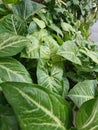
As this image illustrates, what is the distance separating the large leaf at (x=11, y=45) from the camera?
33.7 inches

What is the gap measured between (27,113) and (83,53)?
652 millimetres

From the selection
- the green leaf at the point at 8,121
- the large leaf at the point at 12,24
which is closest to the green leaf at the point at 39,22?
the large leaf at the point at 12,24

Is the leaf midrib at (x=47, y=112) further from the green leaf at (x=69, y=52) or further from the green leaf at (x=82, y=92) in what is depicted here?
the green leaf at (x=69, y=52)

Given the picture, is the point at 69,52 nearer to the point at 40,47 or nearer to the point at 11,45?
the point at 40,47

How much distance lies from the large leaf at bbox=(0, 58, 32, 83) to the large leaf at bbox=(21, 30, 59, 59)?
0.30ft

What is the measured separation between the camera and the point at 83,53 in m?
1.21

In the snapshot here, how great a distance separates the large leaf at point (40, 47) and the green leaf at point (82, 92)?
20 centimetres

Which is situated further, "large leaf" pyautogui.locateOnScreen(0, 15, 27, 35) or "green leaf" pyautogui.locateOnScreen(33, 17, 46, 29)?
"green leaf" pyautogui.locateOnScreen(33, 17, 46, 29)

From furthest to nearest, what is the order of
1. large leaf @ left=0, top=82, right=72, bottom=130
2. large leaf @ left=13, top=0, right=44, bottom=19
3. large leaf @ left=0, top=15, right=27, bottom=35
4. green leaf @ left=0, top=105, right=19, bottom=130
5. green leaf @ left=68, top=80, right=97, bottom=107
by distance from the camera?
large leaf @ left=13, top=0, right=44, bottom=19, large leaf @ left=0, top=15, right=27, bottom=35, green leaf @ left=68, top=80, right=97, bottom=107, green leaf @ left=0, top=105, right=19, bottom=130, large leaf @ left=0, top=82, right=72, bottom=130

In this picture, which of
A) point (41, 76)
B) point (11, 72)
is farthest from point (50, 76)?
point (11, 72)

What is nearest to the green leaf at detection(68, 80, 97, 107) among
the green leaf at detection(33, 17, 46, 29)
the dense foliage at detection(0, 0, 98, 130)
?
the dense foliage at detection(0, 0, 98, 130)

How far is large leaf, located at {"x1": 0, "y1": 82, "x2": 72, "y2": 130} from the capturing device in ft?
2.05

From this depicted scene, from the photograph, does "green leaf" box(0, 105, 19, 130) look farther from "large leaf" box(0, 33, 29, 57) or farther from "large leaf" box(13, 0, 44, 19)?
"large leaf" box(13, 0, 44, 19)

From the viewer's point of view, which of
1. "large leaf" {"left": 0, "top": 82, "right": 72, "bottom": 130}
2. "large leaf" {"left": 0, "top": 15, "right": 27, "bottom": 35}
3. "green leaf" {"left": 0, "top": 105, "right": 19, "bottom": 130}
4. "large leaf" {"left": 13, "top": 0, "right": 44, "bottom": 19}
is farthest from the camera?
"large leaf" {"left": 13, "top": 0, "right": 44, "bottom": 19}
